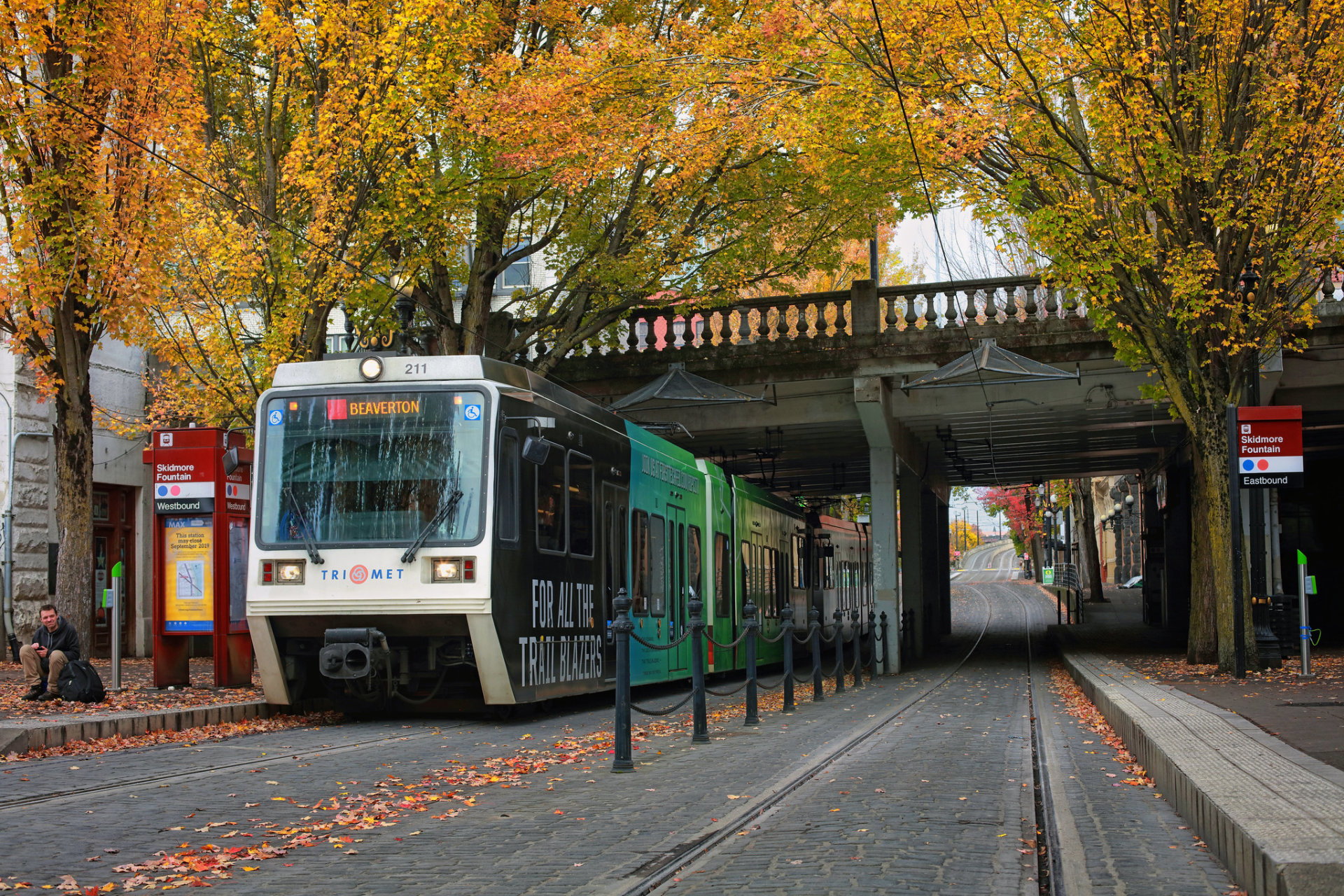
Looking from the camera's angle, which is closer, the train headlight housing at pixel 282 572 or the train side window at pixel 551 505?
the train headlight housing at pixel 282 572

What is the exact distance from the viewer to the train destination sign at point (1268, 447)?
16.4 meters

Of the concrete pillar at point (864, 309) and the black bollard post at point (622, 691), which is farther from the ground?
the concrete pillar at point (864, 309)

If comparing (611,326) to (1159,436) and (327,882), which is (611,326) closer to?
(1159,436)

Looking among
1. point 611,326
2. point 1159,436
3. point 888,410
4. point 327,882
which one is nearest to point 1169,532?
point 1159,436

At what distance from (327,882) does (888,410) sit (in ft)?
64.6

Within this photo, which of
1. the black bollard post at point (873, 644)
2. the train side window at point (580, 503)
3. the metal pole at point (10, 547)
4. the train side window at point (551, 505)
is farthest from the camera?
the black bollard post at point (873, 644)

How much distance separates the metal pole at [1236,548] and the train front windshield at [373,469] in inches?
359

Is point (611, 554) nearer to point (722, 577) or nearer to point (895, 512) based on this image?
point (722, 577)

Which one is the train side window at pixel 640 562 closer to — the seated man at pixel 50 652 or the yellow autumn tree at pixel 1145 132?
the yellow autumn tree at pixel 1145 132

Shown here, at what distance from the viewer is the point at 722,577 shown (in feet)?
66.8

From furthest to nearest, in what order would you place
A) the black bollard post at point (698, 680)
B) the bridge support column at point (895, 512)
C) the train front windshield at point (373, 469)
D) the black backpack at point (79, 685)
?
the bridge support column at point (895, 512), the black backpack at point (79, 685), the train front windshield at point (373, 469), the black bollard post at point (698, 680)

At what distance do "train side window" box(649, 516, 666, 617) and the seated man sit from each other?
613 centimetres

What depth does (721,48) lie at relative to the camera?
58.3 feet

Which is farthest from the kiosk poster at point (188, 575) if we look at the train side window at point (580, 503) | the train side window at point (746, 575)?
the train side window at point (746, 575)
